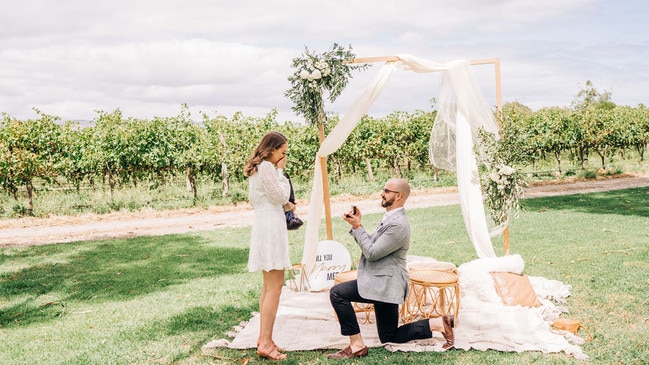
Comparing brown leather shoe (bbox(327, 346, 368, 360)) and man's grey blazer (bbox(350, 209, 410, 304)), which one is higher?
man's grey blazer (bbox(350, 209, 410, 304))

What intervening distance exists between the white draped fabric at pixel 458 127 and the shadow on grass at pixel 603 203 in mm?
6553

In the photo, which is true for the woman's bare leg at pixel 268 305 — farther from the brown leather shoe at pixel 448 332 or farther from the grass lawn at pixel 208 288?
the brown leather shoe at pixel 448 332

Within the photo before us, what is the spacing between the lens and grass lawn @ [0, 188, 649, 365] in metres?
4.84

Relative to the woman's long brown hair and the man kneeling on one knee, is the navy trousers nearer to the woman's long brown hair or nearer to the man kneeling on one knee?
the man kneeling on one knee

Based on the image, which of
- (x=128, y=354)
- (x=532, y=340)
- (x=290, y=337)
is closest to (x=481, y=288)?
(x=532, y=340)

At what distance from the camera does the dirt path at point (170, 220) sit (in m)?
12.4

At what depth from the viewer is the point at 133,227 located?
13.2m

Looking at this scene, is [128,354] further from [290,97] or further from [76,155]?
[76,155]

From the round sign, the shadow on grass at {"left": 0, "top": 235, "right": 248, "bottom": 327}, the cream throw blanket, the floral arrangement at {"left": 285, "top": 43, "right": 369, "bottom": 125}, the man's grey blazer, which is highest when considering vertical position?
the floral arrangement at {"left": 285, "top": 43, "right": 369, "bottom": 125}

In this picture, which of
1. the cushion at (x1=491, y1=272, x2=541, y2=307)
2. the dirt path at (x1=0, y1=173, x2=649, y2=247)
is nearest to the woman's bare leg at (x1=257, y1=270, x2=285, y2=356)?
the cushion at (x1=491, y1=272, x2=541, y2=307)

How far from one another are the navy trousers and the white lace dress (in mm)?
532

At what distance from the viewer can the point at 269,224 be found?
456 centimetres

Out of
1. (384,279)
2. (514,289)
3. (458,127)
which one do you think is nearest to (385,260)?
(384,279)

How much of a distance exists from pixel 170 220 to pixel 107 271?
5457 millimetres
